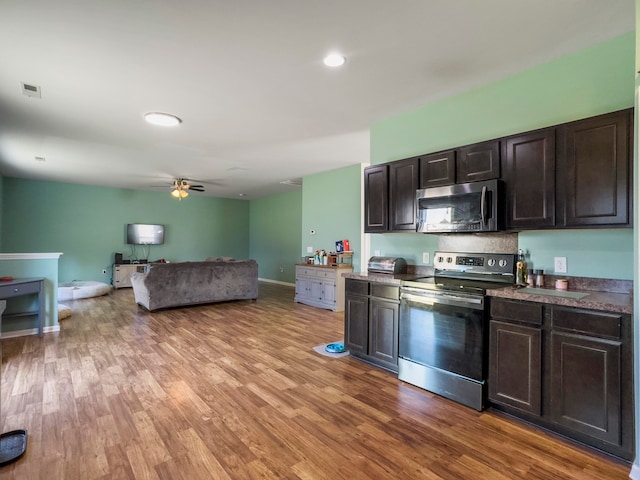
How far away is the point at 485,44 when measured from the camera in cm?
234

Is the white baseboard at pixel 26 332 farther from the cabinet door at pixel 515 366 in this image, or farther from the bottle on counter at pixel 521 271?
the bottle on counter at pixel 521 271

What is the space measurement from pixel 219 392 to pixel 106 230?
788cm

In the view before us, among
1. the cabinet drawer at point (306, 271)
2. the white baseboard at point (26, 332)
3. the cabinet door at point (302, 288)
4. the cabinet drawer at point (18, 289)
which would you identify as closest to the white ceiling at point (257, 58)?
the cabinet drawer at point (18, 289)

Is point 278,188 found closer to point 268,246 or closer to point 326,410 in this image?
point 268,246

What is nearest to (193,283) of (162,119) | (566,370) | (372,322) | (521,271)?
(162,119)

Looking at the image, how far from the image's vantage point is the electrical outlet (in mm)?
2436

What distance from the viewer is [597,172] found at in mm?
2105

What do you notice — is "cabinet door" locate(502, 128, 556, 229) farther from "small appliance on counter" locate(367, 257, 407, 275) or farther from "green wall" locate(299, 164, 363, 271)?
"green wall" locate(299, 164, 363, 271)

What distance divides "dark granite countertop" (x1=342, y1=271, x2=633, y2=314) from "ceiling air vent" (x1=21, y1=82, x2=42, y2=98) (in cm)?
425

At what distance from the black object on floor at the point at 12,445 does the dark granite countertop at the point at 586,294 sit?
3137 millimetres

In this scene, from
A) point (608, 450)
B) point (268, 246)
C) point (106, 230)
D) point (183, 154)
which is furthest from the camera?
point (268, 246)

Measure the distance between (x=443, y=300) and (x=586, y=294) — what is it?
901 millimetres

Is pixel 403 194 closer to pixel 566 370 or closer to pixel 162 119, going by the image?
pixel 566 370

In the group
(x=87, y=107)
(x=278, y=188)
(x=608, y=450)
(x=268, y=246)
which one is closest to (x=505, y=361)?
(x=608, y=450)
